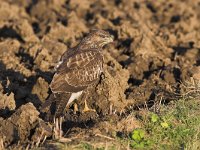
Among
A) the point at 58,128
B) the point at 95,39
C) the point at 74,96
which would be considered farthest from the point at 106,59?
the point at 58,128

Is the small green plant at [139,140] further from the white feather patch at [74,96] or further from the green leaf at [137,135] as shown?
the white feather patch at [74,96]

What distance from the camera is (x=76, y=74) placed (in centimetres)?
1062

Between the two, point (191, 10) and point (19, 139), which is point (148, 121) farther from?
point (191, 10)

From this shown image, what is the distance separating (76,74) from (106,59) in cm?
334

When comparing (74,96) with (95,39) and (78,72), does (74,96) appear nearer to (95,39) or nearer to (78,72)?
(78,72)

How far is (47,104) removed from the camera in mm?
10000

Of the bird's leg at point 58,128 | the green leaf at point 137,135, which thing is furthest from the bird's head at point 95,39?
the green leaf at point 137,135

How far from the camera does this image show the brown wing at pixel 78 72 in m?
10.4

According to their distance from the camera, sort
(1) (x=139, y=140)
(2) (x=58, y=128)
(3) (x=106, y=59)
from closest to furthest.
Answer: (1) (x=139, y=140) → (2) (x=58, y=128) → (3) (x=106, y=59)

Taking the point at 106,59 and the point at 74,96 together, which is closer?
the point at 74,96

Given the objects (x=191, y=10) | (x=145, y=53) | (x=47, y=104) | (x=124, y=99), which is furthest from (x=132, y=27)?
(x=47, y=104)

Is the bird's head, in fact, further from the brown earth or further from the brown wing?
the brown earth

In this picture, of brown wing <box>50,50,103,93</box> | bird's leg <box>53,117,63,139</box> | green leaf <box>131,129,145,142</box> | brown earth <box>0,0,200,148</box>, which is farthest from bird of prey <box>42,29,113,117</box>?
green leaf <box>131,129,145,142</box>

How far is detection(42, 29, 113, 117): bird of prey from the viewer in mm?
10250
